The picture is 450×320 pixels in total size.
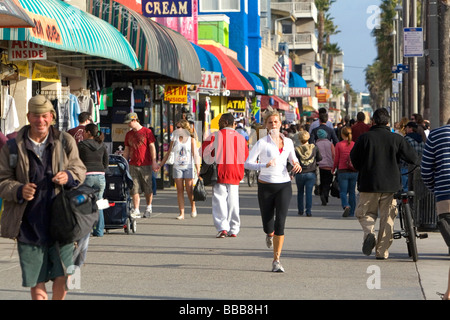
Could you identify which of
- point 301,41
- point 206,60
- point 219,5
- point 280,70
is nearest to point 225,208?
point 206,60

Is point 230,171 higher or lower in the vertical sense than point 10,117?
lower

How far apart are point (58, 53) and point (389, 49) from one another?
6540 centimetres

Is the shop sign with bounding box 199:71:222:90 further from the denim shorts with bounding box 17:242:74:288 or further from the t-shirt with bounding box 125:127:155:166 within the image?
the denim shorts with bounding box 17:242:74:288

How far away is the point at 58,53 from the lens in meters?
17.5

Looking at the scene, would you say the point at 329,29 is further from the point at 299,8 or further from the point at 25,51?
the point at 25,51

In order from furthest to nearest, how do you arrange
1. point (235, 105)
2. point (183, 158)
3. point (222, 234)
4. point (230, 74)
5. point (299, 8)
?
point (299, 8)
point (235, 105)
point (230, 74)
point (183, 158)
point (222, 234)

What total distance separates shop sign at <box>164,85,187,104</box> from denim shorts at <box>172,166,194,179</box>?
7.70 meters

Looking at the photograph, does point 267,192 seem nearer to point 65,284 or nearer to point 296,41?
point 65,284

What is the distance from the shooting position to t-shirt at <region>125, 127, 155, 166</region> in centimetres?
1689

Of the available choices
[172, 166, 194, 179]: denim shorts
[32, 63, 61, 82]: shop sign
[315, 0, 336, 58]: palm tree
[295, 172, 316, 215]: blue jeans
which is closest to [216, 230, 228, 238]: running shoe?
[172, 166, 194, 179]: denim shorts

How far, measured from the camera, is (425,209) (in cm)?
1302

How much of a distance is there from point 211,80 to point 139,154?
436 inches

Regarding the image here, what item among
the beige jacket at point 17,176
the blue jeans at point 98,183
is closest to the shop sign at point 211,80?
the blue jeans at point 98,183
